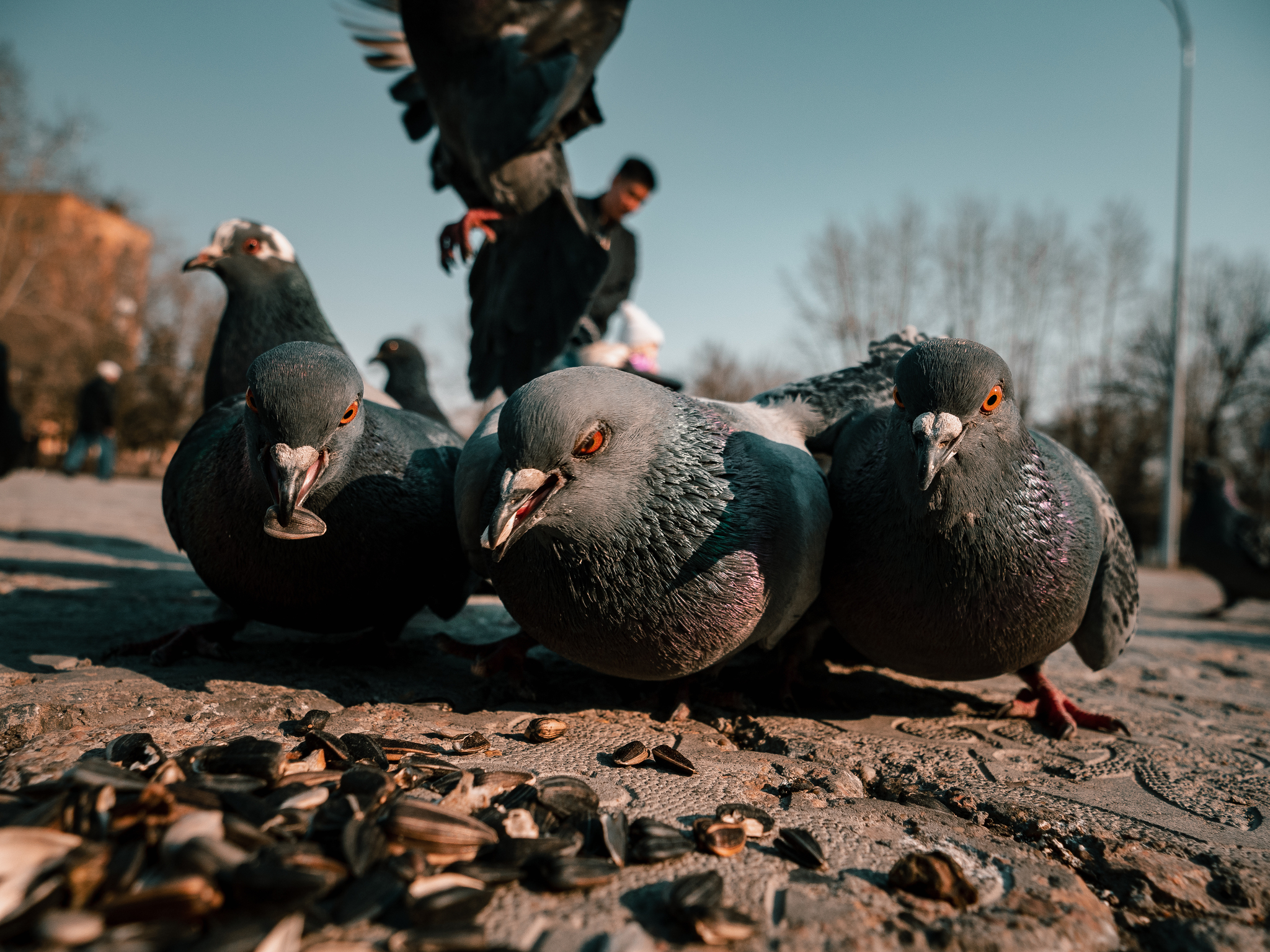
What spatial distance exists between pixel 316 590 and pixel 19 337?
89.0 ft

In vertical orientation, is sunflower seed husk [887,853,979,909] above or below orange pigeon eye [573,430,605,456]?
below

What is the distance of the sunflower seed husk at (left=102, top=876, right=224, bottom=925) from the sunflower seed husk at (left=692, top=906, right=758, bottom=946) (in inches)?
30.7

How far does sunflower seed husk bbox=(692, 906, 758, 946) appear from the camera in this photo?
3.81ft

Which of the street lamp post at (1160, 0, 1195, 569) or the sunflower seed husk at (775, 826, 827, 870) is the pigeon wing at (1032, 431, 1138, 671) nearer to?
the sunflower seed husk at (775, 826, 827, 870)

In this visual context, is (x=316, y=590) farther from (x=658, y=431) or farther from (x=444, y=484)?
(x=658, y=431)

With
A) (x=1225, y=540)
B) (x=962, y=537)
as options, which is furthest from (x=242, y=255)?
(x=1225, y=540)

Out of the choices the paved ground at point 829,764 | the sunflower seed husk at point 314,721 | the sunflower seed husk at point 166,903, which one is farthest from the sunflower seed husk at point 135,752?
the sunflower seed husk at point 166,903

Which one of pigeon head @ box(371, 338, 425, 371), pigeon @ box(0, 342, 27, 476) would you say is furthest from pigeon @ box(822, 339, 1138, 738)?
pigeon @ box(0, 342, 27, 476)

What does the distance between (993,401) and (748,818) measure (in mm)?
1313

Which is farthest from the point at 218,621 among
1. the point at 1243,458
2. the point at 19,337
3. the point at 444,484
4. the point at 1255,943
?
the point at 1243,458

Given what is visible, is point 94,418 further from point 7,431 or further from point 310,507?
point 310,507

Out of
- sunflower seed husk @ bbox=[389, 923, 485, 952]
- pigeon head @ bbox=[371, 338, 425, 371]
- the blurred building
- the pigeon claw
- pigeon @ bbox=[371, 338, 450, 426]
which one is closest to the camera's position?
sunflower seed husk @ bbox=[389, 923, 485, 952]

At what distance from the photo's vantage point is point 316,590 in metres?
2.42

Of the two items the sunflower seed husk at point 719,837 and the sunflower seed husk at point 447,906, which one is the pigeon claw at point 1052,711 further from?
the sunflower seed husk at point 447,906
